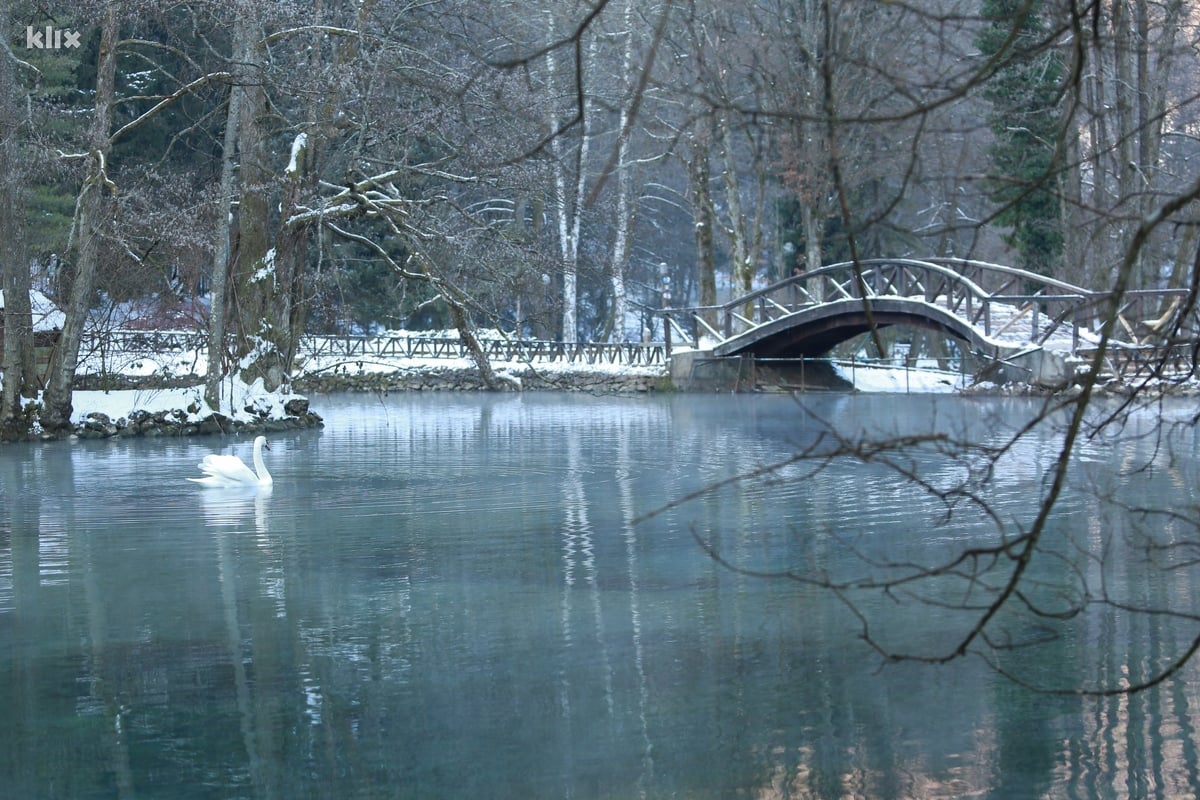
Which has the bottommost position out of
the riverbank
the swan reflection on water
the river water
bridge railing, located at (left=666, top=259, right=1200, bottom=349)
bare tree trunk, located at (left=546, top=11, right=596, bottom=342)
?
the river water

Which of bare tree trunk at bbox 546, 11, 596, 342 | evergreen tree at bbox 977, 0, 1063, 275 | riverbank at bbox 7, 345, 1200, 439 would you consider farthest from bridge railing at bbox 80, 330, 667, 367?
evergreen tree at bbox 977, 0, 1063, 275

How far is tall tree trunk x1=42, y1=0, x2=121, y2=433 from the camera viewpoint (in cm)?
1948

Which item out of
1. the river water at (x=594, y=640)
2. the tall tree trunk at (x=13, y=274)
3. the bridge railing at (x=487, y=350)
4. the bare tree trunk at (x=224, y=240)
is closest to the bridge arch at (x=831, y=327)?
the bridge railing at (x=487, y=350)

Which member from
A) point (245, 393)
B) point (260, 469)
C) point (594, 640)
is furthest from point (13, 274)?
point (594, 640)

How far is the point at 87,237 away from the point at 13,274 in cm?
129

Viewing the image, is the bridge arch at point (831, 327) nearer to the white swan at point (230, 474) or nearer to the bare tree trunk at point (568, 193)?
the bare tree trunk at point (568, 193)

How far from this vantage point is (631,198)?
126 feet

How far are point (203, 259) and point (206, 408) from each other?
4.35 meters

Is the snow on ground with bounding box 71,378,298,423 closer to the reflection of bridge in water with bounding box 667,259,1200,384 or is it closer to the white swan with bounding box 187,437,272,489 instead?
the white swan with bounding box 187,437,272,489

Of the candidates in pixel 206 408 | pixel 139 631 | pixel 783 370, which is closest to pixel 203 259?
pixel 206 408

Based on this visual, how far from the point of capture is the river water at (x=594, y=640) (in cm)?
591

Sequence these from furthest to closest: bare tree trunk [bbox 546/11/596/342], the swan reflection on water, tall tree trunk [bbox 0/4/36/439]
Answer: tall tree trunk [bbox 0/4/36/439] < bare tree trunk [bbox 546/11/596/342] < the swan reflection on water

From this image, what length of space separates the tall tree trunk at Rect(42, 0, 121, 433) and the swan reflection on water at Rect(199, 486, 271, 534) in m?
6.77

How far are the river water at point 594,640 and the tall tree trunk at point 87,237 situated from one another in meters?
5.87
